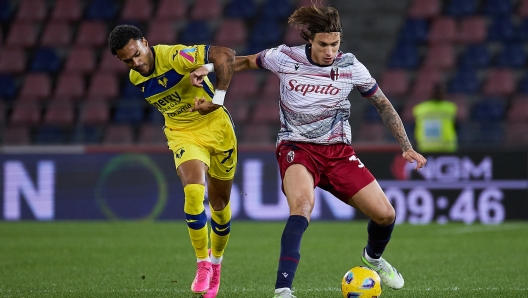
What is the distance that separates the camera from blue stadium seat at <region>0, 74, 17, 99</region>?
18.4 metres

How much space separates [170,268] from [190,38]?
36.7 feet

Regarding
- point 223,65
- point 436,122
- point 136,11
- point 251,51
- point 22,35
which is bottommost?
point 436,122

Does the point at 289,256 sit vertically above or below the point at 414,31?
below

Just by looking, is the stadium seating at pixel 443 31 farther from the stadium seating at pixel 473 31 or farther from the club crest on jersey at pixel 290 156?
the club crest on jersey at pixel 290 156

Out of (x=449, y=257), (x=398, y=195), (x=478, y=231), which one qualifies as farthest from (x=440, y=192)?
(x=449, y=257)

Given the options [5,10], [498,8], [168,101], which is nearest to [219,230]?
[168,101]

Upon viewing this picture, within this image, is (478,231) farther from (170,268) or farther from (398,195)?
(170,268)

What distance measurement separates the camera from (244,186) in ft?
44.3

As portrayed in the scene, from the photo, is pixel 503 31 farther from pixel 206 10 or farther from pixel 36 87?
pixel 36 87

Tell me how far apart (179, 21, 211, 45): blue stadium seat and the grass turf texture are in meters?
6.28

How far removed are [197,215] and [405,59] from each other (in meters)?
12.8

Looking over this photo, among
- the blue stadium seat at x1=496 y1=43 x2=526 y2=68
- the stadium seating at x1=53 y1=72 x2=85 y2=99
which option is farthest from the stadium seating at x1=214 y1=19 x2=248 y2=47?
the blue stadium seat at x1=496 y1=43 x2=526 y2=68

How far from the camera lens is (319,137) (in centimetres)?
594

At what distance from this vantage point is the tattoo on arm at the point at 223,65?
6.03 metres
